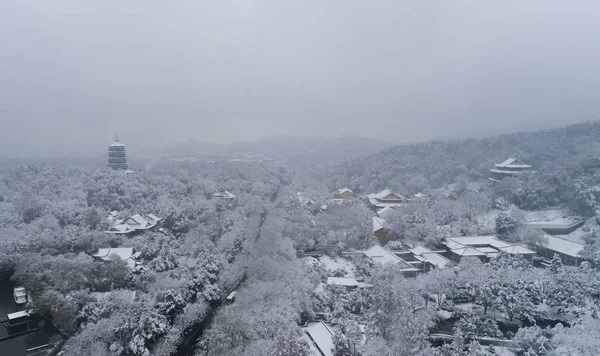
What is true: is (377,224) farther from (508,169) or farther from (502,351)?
(508,169)

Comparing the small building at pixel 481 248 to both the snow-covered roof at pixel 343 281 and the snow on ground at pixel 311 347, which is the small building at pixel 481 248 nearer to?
the snow-covered roof at pixel 343 281

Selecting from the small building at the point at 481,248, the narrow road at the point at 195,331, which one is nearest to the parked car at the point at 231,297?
the narrow road at the point at 195,331

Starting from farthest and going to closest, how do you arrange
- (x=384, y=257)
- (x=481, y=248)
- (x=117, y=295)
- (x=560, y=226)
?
(x=560, y=226) < (x=481, y=248) < (x=384, y=257) < (x=117, y=295)

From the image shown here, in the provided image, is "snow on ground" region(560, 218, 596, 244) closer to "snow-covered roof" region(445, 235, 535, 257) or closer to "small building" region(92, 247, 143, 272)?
"snow-covered roof" region(445, 235, 535, 257)

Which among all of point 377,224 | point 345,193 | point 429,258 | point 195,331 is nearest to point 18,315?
point 195,331

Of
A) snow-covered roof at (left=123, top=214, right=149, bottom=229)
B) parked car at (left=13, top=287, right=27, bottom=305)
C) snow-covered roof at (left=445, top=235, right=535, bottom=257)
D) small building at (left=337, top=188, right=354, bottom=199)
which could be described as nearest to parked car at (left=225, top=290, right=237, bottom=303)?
parked car at (left=13, top=287, right=27, bottom=305)

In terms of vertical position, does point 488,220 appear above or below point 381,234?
above
